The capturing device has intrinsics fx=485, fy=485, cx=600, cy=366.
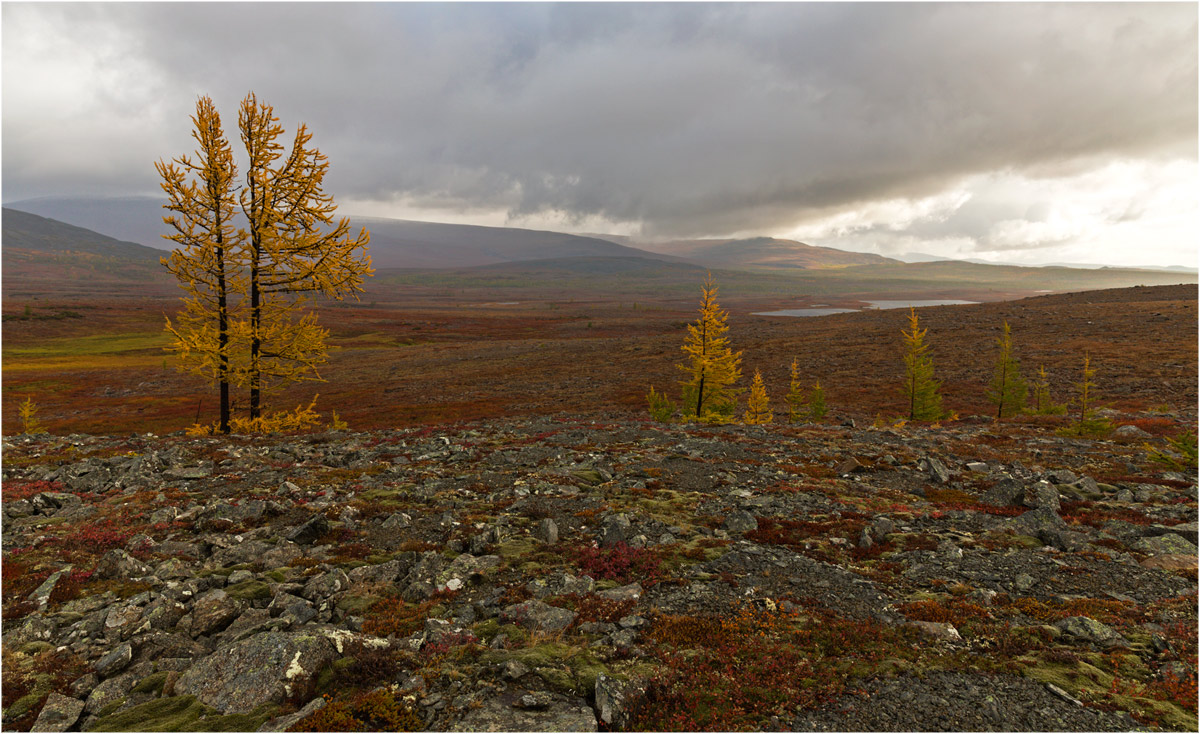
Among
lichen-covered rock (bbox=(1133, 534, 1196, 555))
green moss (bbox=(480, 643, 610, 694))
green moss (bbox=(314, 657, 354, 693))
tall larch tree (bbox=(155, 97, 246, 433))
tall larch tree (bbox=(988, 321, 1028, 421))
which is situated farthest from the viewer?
tall larch tree (bbox=(988, 321, 1028, 421))

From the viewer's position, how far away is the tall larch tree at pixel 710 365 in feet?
101

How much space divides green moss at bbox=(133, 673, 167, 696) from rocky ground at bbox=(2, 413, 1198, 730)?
4cm

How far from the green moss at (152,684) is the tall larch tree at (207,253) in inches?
561

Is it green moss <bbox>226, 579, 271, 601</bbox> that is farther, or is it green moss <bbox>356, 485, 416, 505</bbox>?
green moss <bbox>356, 485, 416, 505</bbox>

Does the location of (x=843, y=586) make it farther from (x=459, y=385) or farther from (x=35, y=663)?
(x=459, y=385)

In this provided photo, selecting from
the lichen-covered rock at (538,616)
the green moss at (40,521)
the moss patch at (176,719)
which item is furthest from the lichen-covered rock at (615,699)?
the green moss at (40,521)

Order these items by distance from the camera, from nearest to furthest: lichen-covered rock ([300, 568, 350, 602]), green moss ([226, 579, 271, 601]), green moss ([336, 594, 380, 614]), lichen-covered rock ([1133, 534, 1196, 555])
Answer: green moss ([336, 594, 380, 614]) → green moss ([226, 579, 271, 601]) → lichen-covered rock ([300, 568, 350, 602]) → lichen-covered rock ([1133, 534, 1196, 555])

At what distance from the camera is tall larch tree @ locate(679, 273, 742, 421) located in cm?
3077

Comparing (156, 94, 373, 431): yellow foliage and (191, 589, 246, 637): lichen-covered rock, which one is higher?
(156, 94, 373, 431): yellow foliage

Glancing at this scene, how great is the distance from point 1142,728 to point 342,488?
14479 mm

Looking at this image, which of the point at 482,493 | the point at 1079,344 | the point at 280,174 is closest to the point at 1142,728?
the point at 482,493

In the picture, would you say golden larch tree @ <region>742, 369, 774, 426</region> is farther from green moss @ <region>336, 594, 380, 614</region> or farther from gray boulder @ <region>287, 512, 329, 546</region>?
green moss @ <region>336, 594, 380, 614</region>

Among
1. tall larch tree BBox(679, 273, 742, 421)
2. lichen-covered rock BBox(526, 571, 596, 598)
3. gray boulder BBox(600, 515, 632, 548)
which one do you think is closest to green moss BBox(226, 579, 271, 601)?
lichen-covered rock BBox(526, 571, 596, 598)

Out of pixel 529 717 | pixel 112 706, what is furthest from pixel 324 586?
pixel 529 717
